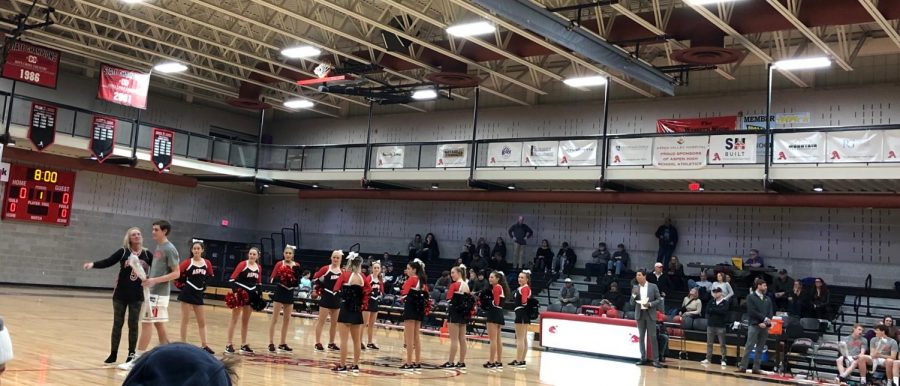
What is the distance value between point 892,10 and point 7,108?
23.3m

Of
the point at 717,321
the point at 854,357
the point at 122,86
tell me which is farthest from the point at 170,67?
the point at 854,357

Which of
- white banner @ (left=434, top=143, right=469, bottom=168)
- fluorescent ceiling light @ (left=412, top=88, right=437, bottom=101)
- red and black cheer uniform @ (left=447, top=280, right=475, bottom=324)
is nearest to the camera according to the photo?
red and black cheer uniform @ (left=447, top=280, right=475, bottom=324)

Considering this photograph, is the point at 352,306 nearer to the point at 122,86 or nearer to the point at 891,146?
the point at 891,146

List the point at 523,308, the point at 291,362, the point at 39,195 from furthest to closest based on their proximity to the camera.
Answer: the point at 39,195 → the point at 523,308 → the point at 291,362

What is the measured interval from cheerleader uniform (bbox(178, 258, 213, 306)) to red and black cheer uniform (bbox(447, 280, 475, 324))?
3748mm

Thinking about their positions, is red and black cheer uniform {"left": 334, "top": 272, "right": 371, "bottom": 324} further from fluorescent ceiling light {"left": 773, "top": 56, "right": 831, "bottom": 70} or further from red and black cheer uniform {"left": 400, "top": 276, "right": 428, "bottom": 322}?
fluorescent ceiling light {"left": 773, "top": 56, "right": 831, "bottom": 70}

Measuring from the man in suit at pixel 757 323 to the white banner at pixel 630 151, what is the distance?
5.82m

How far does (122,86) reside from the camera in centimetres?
2431

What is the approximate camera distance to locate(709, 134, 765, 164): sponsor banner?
64.3 ft

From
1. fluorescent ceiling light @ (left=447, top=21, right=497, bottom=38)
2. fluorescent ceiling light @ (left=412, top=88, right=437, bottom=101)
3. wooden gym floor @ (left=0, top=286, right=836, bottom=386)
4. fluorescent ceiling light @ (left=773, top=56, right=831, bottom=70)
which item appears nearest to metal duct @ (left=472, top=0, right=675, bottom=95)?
fluorescent ceiling light @ (left=447, top=21, right=497, bottom=38)

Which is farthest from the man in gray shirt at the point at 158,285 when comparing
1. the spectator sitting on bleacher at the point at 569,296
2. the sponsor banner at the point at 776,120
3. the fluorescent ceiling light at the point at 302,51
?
the sponsor banner at the point at 776,120

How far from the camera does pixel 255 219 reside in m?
35.1

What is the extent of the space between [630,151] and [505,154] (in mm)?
4152

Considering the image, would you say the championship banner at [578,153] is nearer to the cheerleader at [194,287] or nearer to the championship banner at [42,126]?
the cheerleader at [194,287]
